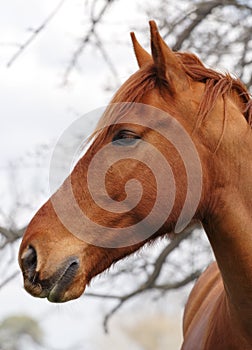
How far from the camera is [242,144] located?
2.63 meters

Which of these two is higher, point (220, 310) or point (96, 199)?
point (96, 199)

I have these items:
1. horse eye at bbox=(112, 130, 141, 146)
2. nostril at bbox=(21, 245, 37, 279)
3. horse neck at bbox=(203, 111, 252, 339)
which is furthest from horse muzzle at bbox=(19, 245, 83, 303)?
horse neck at bbox=(203, 111, 252, 339)

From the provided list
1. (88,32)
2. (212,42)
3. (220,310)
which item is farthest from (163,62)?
(212,42)

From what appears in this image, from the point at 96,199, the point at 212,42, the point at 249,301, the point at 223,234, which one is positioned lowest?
the point at 212,42

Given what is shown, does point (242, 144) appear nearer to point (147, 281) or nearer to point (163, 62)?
point (163, 62)

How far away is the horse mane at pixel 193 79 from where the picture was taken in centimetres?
261

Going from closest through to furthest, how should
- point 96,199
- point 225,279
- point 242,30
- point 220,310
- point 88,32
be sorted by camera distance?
point 96,199, point 225,279, point 220,310, point 88,32, point 242,30

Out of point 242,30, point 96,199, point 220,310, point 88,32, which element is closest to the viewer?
point 96,199

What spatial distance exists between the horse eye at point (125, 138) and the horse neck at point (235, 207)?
0.94ft

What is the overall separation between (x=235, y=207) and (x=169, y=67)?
55cm

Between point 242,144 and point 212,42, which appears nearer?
point 242,144

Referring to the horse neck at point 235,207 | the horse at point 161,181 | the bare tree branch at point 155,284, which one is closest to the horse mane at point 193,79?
the horse at point 161,181

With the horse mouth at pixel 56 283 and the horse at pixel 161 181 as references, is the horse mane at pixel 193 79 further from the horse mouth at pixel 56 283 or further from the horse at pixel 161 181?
the horse mouth at pixel 56 283

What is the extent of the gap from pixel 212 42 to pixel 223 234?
404cm
